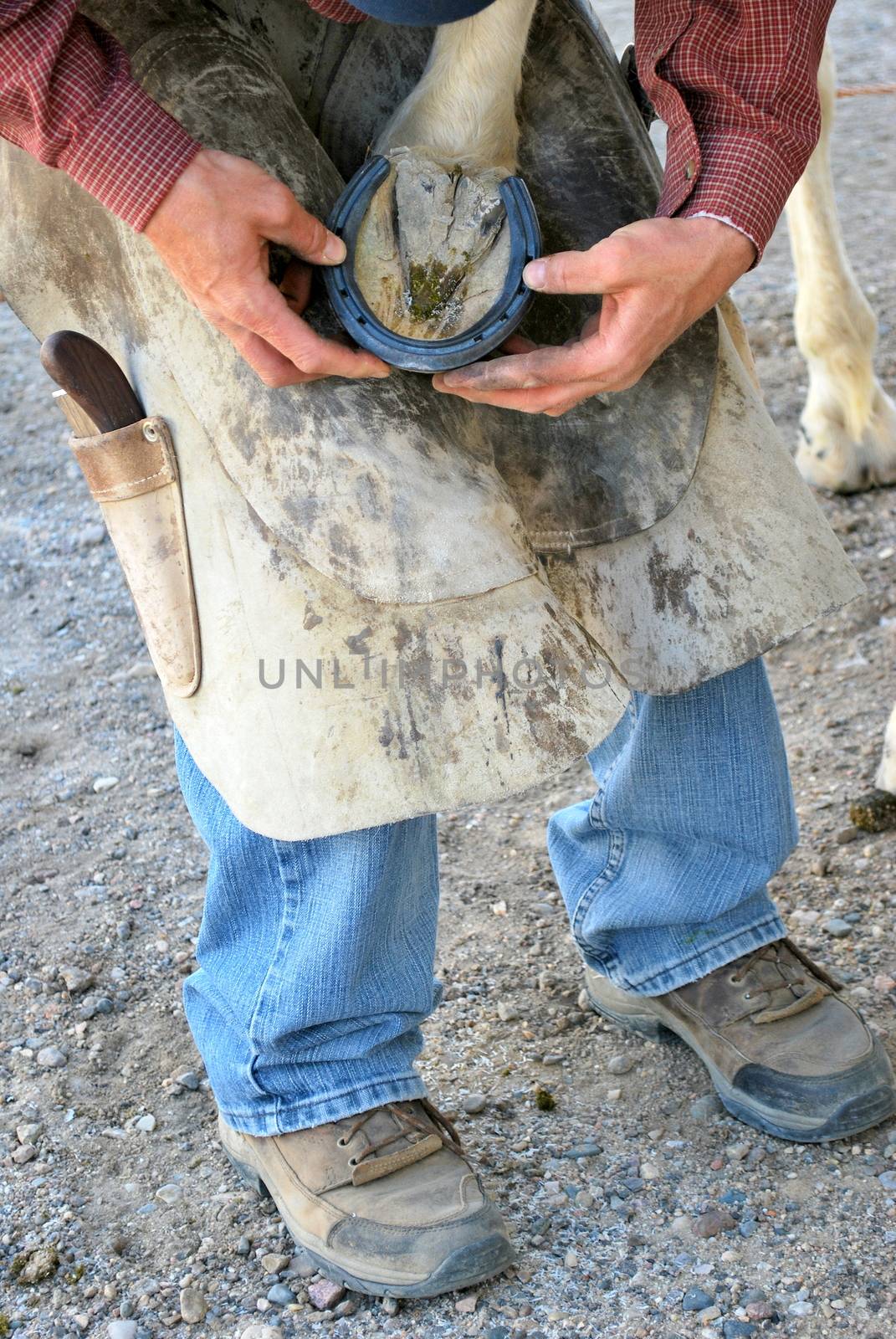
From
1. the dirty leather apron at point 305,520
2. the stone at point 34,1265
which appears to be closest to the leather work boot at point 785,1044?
the dirty leather apron at point 305,520

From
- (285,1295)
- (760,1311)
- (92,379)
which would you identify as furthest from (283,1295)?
(92,379)

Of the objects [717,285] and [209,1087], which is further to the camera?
[209,1087]

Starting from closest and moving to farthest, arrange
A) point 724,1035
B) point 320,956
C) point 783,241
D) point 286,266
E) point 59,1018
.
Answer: point 286,266, point 320,956, point 724,1035, point 59,1018, point 783,241

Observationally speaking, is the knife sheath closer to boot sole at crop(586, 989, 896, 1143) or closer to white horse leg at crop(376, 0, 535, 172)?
white horse leg at crop(376, 0, 535, 172)

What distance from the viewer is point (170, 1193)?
1460 mm

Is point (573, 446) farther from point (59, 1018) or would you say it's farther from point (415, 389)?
point (59, 1018)

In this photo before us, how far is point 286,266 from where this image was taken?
114 cm

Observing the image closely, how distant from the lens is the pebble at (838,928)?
6.01 ft

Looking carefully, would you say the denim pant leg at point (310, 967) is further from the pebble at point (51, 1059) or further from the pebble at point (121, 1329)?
the pebble at point (51, 1059)

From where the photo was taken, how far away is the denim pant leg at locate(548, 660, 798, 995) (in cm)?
148

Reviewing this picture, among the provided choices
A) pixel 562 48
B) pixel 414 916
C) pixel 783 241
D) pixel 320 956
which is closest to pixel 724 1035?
pixel 414 916

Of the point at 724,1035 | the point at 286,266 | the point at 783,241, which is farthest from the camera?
the point at 783,241

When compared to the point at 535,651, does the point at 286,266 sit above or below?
above

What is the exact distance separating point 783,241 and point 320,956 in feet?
13.0
